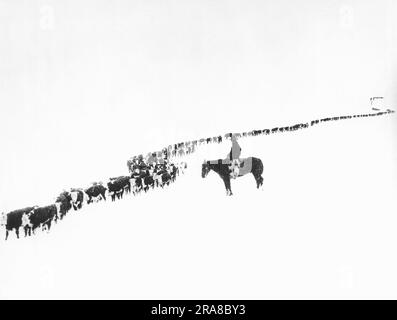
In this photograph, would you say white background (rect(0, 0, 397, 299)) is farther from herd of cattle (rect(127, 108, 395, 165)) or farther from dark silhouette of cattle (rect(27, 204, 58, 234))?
dark silhouette of cattle (rect(27, 204, 58, 234))

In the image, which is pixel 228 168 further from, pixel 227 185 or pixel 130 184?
pixel 130 184

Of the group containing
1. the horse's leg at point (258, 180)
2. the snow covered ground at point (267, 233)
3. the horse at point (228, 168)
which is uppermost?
the horse at point (228, 168)

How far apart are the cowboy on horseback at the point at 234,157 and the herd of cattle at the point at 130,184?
0.05 m

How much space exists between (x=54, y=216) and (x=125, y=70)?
91 cm

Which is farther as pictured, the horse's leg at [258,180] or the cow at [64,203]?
the horse's leg at [258,180]

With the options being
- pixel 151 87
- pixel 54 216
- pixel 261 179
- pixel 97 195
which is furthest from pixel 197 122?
pixel 54 216

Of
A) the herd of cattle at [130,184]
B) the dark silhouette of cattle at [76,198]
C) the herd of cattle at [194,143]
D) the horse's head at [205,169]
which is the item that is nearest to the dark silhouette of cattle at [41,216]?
the herd of cattle at [130,184]

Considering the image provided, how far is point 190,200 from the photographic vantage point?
2.56 meters

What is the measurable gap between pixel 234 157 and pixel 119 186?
676mm

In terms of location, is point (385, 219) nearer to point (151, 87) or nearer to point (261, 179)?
point (261, 179)

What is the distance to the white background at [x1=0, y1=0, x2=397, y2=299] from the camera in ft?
Result: 8.31

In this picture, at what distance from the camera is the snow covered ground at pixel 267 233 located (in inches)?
100

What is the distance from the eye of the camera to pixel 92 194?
8.21 feet

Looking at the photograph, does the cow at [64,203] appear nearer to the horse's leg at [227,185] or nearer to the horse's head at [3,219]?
the horse's head at [3,219]
